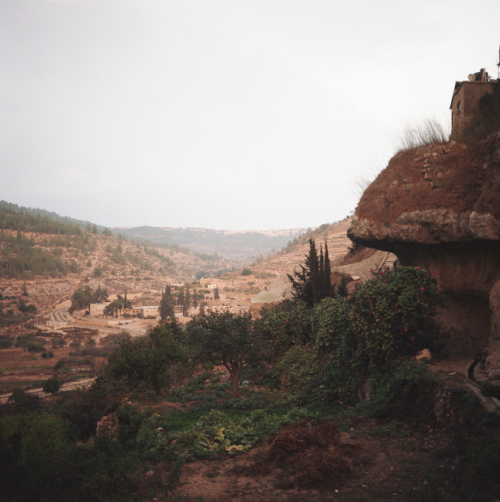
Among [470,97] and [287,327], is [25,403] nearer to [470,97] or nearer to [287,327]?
[287,327]

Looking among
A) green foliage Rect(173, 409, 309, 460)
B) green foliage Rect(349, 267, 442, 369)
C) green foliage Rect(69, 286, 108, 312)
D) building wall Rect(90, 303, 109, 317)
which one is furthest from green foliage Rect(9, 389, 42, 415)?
green foliage Rect(69, 286, 108, 312)

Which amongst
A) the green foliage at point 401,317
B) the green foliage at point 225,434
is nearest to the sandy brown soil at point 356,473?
the green foliage at point 225,434

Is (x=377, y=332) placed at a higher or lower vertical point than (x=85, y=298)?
higher

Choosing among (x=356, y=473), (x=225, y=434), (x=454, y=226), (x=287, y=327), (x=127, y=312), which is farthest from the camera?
(x=127, y=312)

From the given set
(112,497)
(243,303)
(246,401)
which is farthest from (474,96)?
(243,303)

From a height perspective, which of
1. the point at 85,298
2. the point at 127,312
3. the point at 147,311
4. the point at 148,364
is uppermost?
the point at 148,364

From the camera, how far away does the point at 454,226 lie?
Answer: 9.06 metres

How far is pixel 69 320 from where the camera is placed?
78375mm

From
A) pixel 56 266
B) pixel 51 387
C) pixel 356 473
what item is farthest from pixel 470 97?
pixel 56 266

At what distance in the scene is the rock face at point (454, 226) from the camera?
8.38m

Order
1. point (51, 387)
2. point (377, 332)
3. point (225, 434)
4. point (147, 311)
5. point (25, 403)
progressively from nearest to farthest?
point (225, 434) → point (377, 332) → point (25, 403) → point (51, 387) → point (147, 311)

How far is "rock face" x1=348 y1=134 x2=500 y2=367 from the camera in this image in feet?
27.5

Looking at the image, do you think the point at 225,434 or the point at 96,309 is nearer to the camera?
the point at 225,434

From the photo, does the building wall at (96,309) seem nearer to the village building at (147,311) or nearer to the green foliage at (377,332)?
the village building at (147,311)
